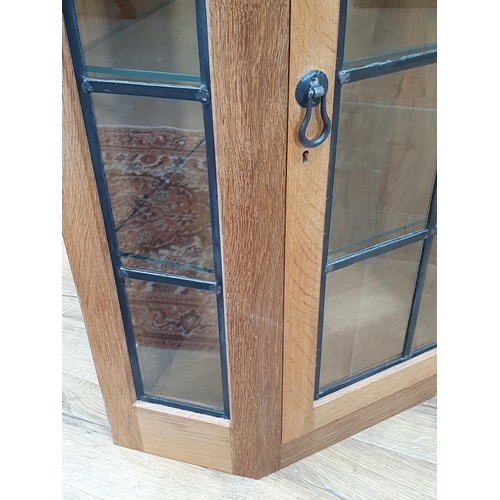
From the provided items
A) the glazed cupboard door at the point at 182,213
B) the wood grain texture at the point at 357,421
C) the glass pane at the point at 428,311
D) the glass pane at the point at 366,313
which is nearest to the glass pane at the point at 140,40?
the glazed cupboard door at the point at 182,213

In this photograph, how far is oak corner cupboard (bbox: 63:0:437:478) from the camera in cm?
62

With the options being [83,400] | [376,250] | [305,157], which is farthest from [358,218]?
[83,400]

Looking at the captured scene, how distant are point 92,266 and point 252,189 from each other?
293mm

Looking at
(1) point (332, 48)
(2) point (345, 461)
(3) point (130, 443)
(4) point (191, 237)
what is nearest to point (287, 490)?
(2) point (345, 461)

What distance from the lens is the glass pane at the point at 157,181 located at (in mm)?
677

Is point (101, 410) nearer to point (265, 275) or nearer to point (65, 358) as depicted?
point (65, 358)

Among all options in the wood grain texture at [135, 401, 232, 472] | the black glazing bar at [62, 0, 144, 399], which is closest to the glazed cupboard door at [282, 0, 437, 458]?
the wood grain texture at [135, 401, 232, 472]

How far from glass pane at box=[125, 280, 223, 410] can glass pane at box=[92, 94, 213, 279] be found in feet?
0.18

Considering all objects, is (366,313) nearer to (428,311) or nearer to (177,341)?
(428,311)

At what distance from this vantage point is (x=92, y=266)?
31.4 inches

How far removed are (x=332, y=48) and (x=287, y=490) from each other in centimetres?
80

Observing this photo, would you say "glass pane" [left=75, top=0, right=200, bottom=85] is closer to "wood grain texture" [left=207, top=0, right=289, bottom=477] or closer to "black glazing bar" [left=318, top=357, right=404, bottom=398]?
"wood grain texture" [left=207, top=0, right=289, bottom=477]

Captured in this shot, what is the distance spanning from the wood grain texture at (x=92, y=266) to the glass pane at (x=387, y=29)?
0.34 metres

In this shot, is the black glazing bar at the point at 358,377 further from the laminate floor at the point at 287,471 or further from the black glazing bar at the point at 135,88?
the black glazing bar at the point at 135,88
